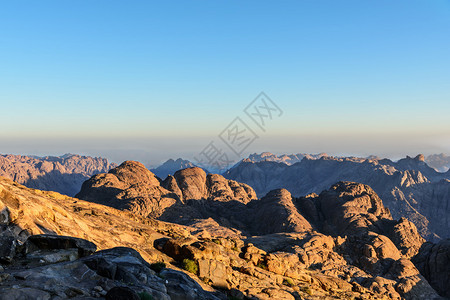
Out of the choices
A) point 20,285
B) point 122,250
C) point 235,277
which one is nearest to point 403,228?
point 235,277

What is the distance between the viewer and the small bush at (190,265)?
25.5 m

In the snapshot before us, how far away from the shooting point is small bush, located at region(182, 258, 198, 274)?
83.6 ft

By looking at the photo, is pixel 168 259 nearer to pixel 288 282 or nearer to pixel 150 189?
pixel 288 282

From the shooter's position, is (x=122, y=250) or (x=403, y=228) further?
(x=403, y=228)

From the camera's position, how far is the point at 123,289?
11695 millimetres

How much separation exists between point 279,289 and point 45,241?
1967 centimetres

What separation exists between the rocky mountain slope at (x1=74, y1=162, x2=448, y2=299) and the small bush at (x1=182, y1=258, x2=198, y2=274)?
22.0 inches

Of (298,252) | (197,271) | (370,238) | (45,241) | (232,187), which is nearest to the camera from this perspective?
(45,241)

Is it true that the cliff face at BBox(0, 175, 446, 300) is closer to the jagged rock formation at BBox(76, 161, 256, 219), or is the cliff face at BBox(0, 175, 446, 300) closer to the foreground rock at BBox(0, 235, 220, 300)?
the foreground rock at BBox(0, 235, 220, 300)

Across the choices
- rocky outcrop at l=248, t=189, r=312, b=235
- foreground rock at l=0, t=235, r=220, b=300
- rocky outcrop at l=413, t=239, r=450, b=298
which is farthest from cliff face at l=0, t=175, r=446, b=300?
rocky outcrop at l=248, t=189, r=312, b=235

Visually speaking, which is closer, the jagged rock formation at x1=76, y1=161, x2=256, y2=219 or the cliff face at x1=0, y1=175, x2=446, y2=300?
the cliff face at x1=0, y1=175, x2=446, y2=300

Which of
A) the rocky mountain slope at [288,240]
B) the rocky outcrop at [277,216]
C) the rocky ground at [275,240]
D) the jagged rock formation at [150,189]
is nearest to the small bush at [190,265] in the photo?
the rocky ground at [275,240]

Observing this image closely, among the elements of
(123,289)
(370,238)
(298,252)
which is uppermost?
(123,289)

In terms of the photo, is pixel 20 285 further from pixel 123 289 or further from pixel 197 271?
pixel 197 271
